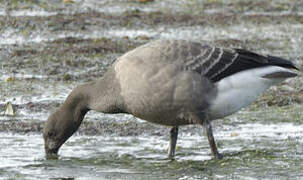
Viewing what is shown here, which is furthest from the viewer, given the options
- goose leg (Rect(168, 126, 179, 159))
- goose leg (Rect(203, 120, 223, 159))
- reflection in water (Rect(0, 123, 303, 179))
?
goose leg (Rect(168, 126, 179, 159))

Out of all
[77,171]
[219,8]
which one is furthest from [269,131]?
[219,8]

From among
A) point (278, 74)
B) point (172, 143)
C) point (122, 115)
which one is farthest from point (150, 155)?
point (122, 115)

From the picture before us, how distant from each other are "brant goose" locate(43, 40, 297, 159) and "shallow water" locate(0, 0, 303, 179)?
1.47 ft

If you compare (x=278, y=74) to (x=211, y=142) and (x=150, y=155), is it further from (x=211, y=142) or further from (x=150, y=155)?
(x=150, y=155)

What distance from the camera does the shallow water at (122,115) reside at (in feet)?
29.8

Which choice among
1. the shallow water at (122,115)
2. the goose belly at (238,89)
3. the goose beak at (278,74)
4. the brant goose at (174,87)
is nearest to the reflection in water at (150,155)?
the shallow water at (122,115)

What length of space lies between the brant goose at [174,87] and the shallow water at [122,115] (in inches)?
17.6

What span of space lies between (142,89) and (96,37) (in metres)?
8.76

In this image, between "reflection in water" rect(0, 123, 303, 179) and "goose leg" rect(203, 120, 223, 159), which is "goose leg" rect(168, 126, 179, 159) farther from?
"goose leg" rect(203, 120, 223, 159)

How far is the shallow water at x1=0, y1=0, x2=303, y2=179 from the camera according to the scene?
9070mm

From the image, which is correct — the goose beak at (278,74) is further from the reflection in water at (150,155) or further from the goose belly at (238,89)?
the reflection in water at (150,155)

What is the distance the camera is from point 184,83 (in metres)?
9.20

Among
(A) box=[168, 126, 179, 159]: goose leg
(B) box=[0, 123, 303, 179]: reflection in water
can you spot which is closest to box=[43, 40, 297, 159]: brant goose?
(A) box=[168, 126, 179, 159]: goose leg

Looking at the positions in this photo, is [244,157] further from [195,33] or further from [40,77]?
[195,33]
